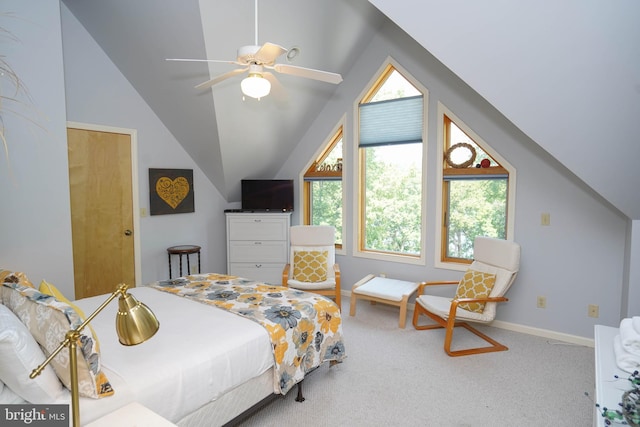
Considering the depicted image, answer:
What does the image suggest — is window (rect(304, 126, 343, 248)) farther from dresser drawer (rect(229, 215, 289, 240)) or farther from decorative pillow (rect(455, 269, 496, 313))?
decorative pillow (rect(455, 269, 496, 313))

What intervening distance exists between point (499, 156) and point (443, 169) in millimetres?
574

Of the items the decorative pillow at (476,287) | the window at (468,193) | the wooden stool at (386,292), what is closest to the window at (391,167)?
the window at (468,193)

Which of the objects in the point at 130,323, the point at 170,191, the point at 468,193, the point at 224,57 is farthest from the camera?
the point at 170,191

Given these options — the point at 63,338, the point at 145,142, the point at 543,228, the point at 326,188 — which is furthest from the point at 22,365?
the point at 326,188

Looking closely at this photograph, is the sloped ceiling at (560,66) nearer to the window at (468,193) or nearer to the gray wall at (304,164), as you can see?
the gray wall at (304,164)

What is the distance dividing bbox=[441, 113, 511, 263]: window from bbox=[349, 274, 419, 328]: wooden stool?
2.02 feet

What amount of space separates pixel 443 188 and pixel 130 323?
3594 mm

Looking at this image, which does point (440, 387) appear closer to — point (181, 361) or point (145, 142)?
point (181, 361)

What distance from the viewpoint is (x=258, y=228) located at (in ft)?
16.0

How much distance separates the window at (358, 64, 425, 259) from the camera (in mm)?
4293

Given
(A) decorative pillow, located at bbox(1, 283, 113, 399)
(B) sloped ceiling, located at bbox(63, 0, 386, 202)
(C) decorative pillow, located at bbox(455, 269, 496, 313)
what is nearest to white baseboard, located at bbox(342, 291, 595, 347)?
(C) decorative pillow, located at bbox(455, 269, 496, 313)

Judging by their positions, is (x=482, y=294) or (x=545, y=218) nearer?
(x=482, y=294)

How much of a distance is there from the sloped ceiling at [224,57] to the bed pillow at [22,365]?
234cm

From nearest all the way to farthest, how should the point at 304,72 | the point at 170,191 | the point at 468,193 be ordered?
the point at 304,72, the point at 468,193, the point at 170,191
